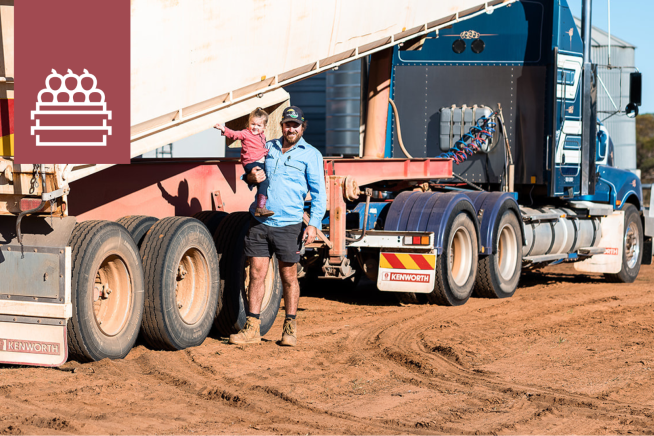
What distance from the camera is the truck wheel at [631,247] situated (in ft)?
49.1

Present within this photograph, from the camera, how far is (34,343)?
20.3ft

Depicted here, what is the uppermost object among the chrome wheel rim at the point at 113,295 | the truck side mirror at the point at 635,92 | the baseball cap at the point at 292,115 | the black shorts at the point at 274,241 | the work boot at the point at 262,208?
the truck side mirror at the point at 635,92

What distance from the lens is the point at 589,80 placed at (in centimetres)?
1339

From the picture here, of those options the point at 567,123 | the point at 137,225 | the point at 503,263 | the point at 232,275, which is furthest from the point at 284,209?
the point at 567,123

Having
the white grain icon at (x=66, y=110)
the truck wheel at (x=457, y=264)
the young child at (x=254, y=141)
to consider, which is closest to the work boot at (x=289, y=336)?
the young child at (x=254, y=141)

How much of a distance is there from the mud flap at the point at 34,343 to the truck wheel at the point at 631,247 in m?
10.9

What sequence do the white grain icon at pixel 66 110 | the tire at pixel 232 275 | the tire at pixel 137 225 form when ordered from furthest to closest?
the tire at pixel 232 275 < the tire at pixel 137 225 < the white grain icon at pixel 66 110

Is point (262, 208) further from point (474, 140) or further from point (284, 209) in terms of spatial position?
point (474, 140)

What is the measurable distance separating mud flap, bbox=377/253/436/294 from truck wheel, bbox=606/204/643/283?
6122 mm

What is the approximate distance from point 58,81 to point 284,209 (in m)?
2.32

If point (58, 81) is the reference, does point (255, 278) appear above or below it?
below

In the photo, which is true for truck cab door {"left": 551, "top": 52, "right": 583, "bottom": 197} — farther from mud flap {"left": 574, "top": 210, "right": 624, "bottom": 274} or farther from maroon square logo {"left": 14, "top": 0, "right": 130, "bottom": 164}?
maroon square logo {"left": 14, "top": 0, "right": 130, "bottom": 164}

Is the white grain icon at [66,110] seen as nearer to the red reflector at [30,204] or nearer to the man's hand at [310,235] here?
the red reflector at [30,204]

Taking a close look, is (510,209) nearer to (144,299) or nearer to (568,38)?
(568,38)
